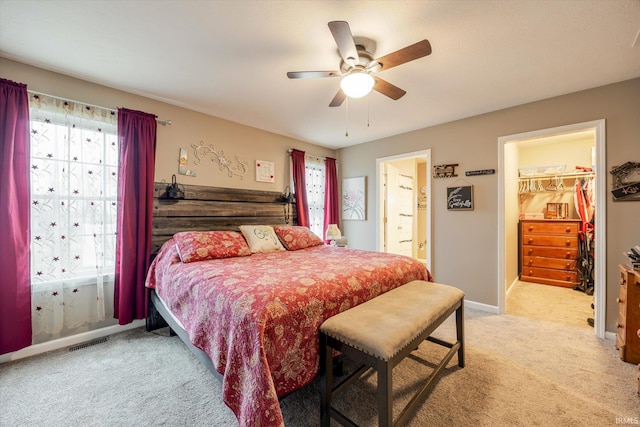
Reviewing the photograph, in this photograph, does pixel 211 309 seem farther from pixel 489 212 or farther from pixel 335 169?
pixel 335 169

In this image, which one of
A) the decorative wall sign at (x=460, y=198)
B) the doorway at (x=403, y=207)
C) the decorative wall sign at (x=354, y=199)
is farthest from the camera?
the decorative wall sign at (x=354, y=199)

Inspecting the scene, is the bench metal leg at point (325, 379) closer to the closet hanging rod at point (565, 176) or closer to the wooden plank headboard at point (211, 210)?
the wooden plank headboard at point (211, 210)

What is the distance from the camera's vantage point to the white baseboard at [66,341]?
2.07m

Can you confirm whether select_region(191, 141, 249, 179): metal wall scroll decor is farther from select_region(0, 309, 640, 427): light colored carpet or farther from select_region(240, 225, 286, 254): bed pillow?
select_region(0, 309, 640, 427): light colored carpet

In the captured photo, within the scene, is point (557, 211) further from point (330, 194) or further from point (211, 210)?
point (211, 210)

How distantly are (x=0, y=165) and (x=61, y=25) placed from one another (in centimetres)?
119

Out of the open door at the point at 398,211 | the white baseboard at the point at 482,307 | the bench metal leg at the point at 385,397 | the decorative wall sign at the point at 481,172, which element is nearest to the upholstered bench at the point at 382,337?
the bench metal leg at the point at 385,397

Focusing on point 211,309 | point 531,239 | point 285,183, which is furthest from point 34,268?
point 531,239

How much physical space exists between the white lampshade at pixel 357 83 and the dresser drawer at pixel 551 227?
14.3 feet

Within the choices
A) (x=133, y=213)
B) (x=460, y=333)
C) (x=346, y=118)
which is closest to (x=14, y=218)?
(x=133, y=213)

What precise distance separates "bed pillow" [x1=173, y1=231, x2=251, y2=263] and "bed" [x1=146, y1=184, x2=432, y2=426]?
10cm

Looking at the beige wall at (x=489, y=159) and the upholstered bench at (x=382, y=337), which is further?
the beige wall at (x=489, y=159)

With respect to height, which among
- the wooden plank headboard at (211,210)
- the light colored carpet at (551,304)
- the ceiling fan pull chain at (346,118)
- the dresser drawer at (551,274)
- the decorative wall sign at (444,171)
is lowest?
the light colored carpet at (551,304)

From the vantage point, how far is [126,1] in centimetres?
150
